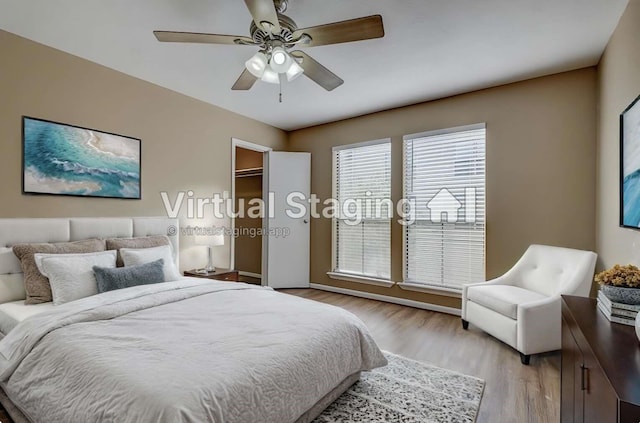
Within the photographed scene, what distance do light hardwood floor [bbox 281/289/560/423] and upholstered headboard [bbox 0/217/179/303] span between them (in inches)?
104

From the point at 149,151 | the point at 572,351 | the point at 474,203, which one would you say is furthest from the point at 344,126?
the point at 572,351

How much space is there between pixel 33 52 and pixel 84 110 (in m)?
0.54

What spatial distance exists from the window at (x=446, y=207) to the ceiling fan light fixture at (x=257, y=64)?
246cm

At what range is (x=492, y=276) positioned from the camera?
3.53 meters

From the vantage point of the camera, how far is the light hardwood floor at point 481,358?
6.39 feet

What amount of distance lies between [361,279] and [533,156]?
102 inches

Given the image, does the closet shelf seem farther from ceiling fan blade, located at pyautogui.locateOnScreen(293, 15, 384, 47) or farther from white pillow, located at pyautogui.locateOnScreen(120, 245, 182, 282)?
ceiling fan blade, located at pyautogui.locateOnScreen(293, 15, 384, 47)

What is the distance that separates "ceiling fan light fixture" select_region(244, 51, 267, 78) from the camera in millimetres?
2164

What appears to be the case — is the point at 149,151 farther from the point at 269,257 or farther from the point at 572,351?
the point at 572,351

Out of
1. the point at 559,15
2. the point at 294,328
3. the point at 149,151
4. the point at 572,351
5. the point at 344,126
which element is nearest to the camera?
the point at 572,351

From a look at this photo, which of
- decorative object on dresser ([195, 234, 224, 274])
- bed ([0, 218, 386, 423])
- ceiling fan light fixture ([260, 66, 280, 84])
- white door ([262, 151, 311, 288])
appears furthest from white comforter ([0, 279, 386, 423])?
white door ([262, 151, 311, 288])

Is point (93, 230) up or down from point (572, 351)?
up

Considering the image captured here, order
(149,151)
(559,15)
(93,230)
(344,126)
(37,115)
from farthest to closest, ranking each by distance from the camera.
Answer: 1. (344,126)
2. (149,151)
3. (93,230)
4. (37,115)
5. (559,15)

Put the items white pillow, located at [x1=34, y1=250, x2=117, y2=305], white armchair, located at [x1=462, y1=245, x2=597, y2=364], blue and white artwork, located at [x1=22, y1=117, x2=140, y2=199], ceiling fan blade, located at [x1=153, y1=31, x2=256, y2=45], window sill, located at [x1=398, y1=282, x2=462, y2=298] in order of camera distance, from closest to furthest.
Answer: ceiling fan blade, located at [x1=153, y1=31, x2=256, y2=45] < white pillow, located at [x1=34, y1=250, x2=117, y2=305] < white armchair, located at [x1=462, y1=245, x2=597, y2=364] < blue and white artwork, located at [x1=22, y1=117, x2=140, y2=199] < window sill, located at [x1=398, y1=282, x2=462, y2=298]
